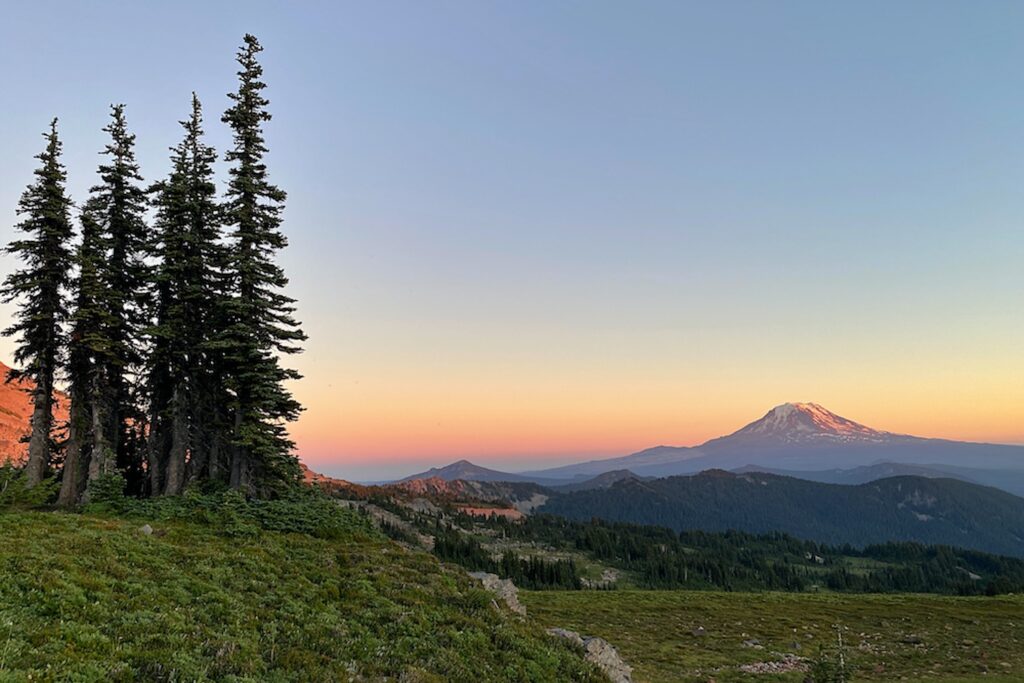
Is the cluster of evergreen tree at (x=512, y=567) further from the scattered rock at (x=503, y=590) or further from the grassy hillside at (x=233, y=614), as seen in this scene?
the grassy hillside at (x=233, y=614)

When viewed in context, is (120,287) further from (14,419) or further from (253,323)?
(14,419)

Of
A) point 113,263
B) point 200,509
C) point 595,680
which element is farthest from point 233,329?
point 595,680

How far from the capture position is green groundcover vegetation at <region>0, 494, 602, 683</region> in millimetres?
10758

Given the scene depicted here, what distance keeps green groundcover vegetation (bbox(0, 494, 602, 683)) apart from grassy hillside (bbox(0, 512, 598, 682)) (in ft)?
0.16

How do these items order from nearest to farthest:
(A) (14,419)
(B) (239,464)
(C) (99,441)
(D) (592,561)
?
(B) (239,464)
(C) (99,441)
(A) (14,419)
(D) (592,561)

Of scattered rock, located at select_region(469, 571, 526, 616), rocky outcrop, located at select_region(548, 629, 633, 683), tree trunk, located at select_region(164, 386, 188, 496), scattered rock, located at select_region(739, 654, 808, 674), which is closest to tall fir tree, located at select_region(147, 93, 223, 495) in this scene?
tree trunk, located at select_region(164, 386, 188, 496)

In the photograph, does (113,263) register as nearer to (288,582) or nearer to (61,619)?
(288,582)

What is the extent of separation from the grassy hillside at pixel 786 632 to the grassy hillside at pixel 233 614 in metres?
10.4

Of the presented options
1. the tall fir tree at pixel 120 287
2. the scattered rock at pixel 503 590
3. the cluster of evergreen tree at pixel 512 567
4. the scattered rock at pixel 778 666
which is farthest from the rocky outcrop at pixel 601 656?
the cluster of evergreen tree at pixel 512 567

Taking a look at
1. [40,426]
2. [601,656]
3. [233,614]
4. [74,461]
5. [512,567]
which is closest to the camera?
[233,614]

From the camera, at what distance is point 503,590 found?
82.8 ft

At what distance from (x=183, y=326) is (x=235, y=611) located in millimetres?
24931

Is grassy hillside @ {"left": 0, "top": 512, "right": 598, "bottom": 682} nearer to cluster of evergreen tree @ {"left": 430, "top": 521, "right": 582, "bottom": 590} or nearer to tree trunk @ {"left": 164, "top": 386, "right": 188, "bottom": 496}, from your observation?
tree trunk @ {"left": 164, "top": 386, "right": 188, "bottom": 496}

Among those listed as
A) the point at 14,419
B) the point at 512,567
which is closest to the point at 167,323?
the point at 512,567
